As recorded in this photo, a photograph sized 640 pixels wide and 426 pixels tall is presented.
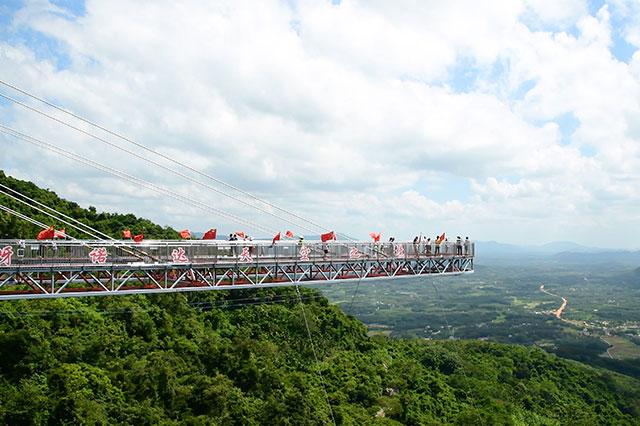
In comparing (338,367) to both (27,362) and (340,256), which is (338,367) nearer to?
(340,256)

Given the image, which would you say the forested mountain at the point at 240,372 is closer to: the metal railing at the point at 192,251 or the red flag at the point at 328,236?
the metal railing at the point at 192,251

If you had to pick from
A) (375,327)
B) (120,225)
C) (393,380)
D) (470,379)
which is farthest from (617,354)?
(120,225)

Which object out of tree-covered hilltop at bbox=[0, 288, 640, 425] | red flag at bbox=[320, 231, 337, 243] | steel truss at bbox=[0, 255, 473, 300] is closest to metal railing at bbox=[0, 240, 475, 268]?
steel truss at bbox=[0, 255, 473, 300]

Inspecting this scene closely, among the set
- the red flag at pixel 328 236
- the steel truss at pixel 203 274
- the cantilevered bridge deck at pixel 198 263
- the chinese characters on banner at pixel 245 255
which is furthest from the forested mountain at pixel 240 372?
the red flag at pixel 328 236

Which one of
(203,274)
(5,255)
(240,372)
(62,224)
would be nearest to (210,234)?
(203,274)

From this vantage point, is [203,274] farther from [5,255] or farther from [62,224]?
[62,224]
